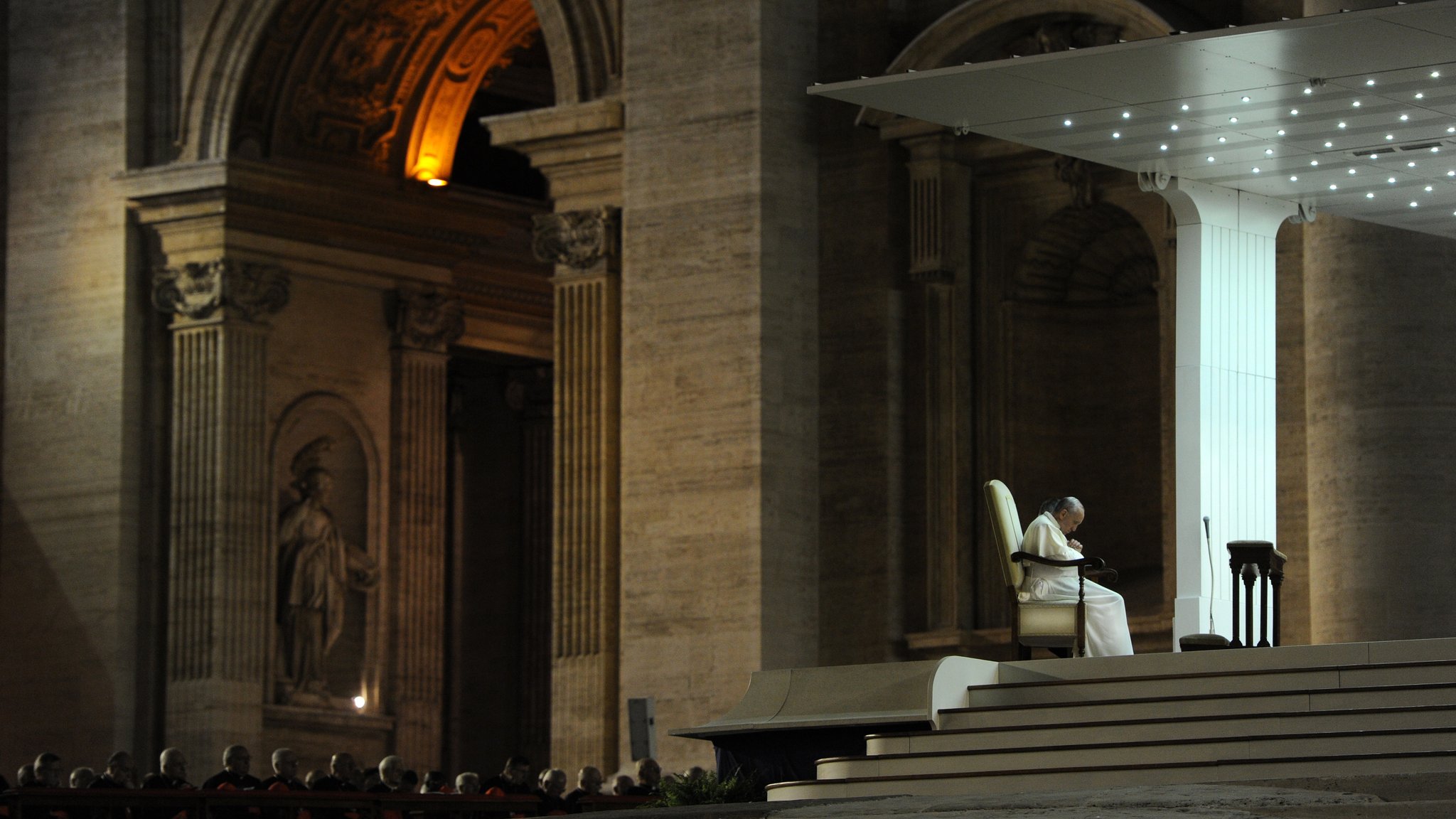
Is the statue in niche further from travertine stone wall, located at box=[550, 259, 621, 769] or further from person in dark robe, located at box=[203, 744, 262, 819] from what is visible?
person in dark robe, located at box=[203, 744, 262, 819]

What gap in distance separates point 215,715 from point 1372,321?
36.0 ft

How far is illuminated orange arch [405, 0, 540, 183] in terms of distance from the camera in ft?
87.5

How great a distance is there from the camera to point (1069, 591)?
667 inches

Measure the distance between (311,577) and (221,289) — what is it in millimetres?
2672

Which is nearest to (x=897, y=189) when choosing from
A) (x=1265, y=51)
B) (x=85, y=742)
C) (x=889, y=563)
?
(x=889, y=563)

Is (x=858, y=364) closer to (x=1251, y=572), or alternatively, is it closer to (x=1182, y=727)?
(x=1251, y=572)

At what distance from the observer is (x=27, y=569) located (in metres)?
25.6

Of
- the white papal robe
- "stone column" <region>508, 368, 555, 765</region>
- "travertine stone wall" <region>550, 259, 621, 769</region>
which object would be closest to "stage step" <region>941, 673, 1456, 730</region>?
the white papal robe

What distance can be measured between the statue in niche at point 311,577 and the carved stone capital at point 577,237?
13.0ft

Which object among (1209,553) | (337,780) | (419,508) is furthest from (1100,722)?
(419,508)

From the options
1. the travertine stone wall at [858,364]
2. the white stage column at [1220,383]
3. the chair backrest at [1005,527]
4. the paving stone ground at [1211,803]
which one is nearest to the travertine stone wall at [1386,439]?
the white stage column at [1220,383]

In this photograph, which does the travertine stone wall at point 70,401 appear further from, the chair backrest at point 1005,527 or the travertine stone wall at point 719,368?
the chair backrest at point 1005,527

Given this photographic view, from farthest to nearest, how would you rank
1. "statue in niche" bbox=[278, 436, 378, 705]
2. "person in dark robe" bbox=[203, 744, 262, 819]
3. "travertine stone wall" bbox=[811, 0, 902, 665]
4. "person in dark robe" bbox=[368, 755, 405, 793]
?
"statue in niche" bbox=[278, 436, 378, 705], "travertine stone wall" bbox=[811, 0, 902, 665], "person in dark robe" bbox=[368, 755, 405, 793], "person in dark robe" bbox=[203, 744, 262, 819]

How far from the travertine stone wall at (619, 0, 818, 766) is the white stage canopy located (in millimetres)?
4257
